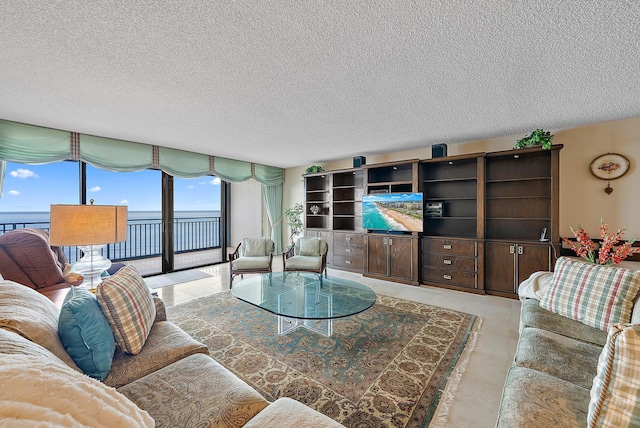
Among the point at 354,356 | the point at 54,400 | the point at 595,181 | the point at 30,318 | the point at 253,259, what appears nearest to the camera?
the point at 54,400

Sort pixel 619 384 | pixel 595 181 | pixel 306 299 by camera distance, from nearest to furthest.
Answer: pixel 619 384
pixel 306 299
pixel 595 181

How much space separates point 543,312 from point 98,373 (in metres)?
2.87

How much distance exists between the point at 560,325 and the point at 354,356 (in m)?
1.48

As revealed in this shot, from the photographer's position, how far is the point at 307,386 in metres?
1.85

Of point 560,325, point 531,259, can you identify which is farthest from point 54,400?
point 531,259

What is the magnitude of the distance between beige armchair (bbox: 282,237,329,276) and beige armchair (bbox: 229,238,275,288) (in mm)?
303

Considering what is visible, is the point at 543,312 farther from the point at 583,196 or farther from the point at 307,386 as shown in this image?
the point at 583,196

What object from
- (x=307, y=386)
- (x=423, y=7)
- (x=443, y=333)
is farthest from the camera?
(x=443, y=333)

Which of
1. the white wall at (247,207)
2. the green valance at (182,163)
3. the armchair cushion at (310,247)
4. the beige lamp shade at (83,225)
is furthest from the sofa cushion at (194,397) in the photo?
the white wall at (247,207)

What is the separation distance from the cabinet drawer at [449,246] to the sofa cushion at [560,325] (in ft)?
6.04

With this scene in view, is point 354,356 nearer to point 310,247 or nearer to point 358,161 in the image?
point 310,247

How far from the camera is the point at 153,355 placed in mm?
1462

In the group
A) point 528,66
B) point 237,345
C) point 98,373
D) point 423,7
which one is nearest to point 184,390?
point 98,373

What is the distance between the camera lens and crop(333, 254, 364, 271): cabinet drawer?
5.06 m
